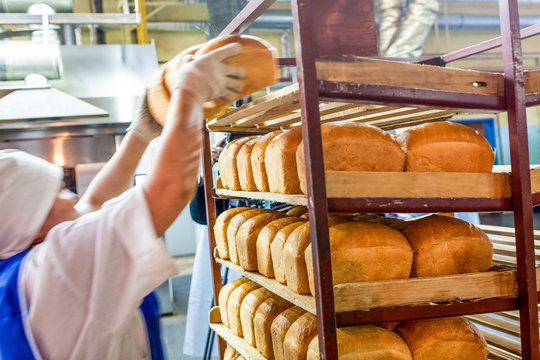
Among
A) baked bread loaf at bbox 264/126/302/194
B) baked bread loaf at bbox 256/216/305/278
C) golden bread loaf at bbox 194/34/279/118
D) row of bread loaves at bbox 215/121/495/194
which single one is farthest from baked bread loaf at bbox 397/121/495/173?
baked bread loaf at bbox 256/216/305/278

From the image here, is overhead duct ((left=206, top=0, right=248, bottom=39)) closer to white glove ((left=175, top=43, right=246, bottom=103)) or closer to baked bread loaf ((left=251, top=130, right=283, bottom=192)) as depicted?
baked bread loaf ((left=251, top=130, right=283, bottom=192))

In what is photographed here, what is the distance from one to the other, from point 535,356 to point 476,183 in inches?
21.7

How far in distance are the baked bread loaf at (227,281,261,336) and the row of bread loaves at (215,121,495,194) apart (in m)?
0.74

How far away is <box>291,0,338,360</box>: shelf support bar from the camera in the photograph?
4.41 feet

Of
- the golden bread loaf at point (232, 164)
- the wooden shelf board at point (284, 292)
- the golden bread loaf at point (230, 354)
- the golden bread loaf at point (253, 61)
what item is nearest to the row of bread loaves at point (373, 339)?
the wooden shelf board at point (284, 292)

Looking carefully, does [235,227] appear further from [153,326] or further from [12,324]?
[12,324]

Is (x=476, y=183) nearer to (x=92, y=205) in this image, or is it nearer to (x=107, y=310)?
(x=107, y=310)

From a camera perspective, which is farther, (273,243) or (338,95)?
(273,243)

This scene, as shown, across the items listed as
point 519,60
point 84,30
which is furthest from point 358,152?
point 84,30

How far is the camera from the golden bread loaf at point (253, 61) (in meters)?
1.55

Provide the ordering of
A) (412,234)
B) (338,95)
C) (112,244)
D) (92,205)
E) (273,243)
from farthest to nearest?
1. (273,243)
2. (92,205)
3. (412,234)
4. (338,95)
5. (112,244)

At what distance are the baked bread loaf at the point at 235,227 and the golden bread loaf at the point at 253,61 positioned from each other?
83 centimetres

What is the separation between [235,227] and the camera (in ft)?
7.63

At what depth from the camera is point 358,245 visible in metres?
1.55
